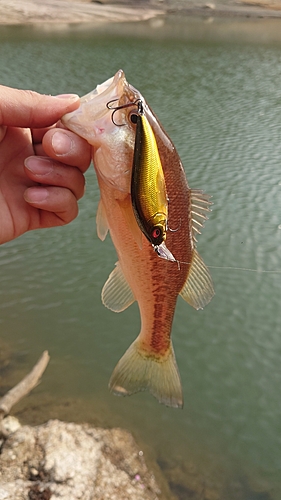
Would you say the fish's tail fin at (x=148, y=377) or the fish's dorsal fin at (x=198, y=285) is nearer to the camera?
the fish's dorsal fin at (x=198, y=285)

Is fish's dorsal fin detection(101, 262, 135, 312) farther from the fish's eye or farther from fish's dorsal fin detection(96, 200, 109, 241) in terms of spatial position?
the fish's eye

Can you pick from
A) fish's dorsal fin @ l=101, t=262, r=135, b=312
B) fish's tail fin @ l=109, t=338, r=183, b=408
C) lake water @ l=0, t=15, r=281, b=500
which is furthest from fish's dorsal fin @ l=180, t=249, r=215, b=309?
lake water @ l=0, t=15, r=281, b=500

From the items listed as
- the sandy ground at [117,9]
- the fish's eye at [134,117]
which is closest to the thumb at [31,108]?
the fish's eye at [134,117]

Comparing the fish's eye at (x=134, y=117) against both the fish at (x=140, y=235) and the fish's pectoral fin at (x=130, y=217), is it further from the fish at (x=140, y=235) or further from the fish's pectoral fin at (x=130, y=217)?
the fish's pectoral fin at (x=130, y=217)

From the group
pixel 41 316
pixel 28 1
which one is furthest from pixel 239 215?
pixel 28 1

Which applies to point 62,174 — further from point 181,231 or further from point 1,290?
point 1,290

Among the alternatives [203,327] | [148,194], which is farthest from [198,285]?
[203,327]

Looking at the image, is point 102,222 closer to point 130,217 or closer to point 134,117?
point 130,217
